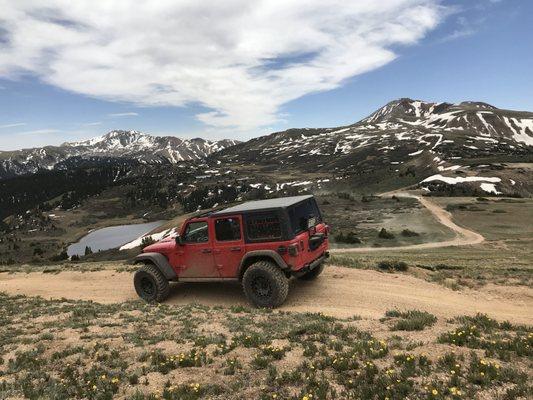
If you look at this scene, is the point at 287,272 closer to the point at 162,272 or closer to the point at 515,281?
the point at 162,272

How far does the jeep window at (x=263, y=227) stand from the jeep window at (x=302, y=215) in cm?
53

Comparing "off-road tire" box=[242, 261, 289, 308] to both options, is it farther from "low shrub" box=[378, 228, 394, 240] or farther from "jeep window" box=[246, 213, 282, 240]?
"low shrub" box=[378, 228, 394, 240]

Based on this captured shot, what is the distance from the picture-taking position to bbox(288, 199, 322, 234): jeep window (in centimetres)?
1378

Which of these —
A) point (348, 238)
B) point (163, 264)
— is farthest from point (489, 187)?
point (163, 264)

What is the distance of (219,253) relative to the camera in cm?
1463

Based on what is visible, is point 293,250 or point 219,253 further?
point 219,253

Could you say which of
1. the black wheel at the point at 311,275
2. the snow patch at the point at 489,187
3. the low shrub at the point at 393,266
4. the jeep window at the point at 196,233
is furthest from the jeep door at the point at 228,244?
the snow patch at the point at 489,187

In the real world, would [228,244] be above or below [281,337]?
above

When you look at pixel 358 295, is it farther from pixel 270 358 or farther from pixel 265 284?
pixel 270 358

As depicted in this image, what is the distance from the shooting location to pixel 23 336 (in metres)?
11.9

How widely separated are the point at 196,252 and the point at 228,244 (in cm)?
155

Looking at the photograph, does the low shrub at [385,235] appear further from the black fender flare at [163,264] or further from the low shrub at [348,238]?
the black fender flare at [163,264]

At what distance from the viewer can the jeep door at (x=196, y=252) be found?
14930mm

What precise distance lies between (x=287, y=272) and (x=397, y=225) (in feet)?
139
